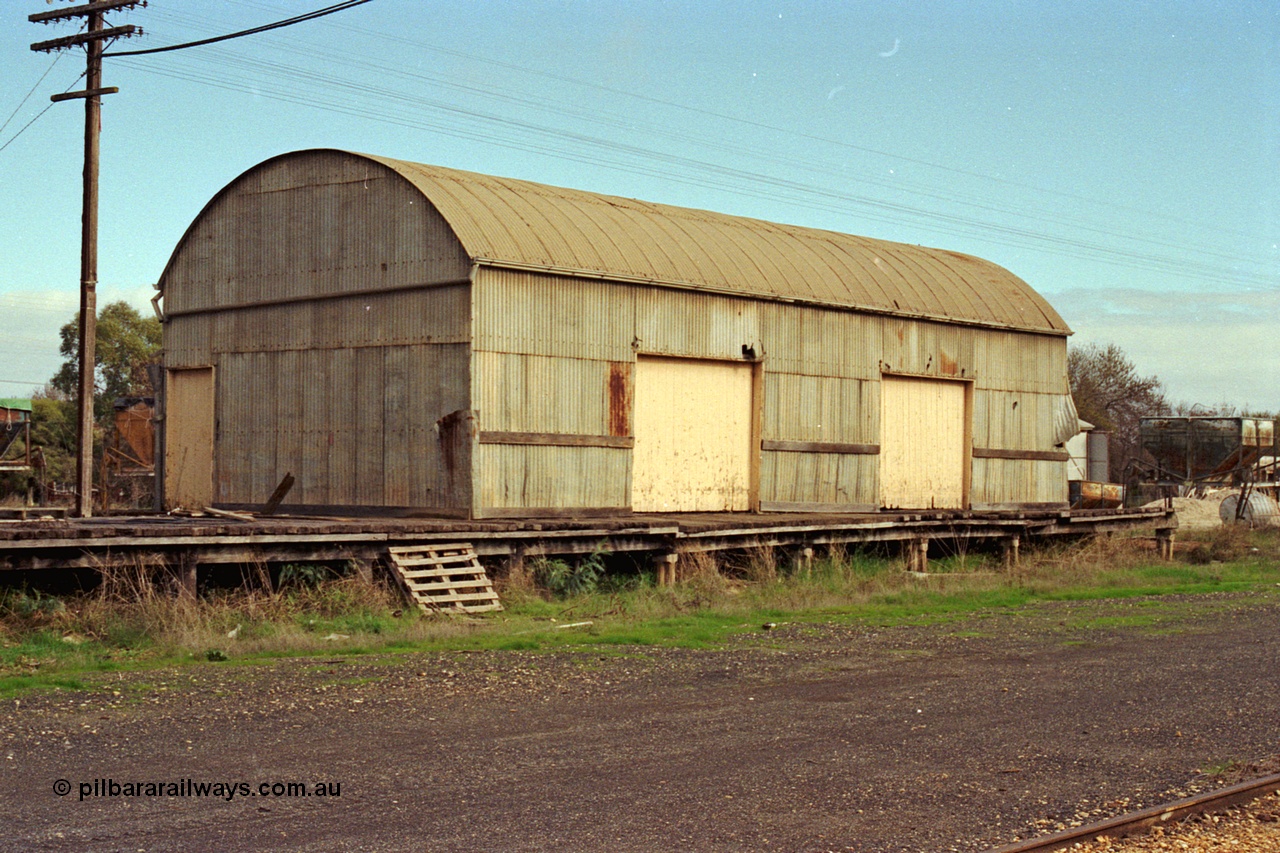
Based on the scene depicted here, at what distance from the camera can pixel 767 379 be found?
73.1 ft

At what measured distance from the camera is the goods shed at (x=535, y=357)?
742 inches

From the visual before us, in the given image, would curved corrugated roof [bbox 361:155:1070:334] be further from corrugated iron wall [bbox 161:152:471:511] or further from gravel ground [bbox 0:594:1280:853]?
gravel ground [bbox 0:594:1280:853]

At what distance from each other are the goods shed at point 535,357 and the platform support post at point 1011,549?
50.9 inches

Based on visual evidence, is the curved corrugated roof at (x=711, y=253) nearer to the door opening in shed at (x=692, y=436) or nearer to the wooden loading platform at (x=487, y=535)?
the door opening in shed at (x=692, y=436)

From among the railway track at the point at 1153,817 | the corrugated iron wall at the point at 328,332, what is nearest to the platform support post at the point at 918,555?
the corrugated iron wall at the point at 328,332

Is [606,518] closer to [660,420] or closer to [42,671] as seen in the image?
[660,420]

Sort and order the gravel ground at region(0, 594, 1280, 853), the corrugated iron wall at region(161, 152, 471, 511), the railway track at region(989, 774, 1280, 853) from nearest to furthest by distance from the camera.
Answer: the railway track at region(989, 774, 1280, 853)
the gravel ground at region(0, 594, 1280, 853)
the corrugated iron wall at region(161, 152, 471, 511)

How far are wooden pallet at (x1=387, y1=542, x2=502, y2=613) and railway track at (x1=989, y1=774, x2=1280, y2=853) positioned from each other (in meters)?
9.49

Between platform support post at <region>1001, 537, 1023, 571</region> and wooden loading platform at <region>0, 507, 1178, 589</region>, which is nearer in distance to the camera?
wooden loading platform at <region>0, 507, 1178, 589</region>

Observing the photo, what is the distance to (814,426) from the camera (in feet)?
75.8

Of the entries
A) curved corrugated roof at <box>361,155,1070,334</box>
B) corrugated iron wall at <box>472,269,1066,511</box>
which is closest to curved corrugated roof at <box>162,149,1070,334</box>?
curved corrugated roof at <box>361,155,1070,334</box>

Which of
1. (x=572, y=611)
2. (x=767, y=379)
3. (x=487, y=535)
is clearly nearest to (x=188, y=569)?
(x=487, y=535)

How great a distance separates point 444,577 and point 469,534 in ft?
2.68

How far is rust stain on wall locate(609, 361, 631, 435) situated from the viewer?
794 inches
